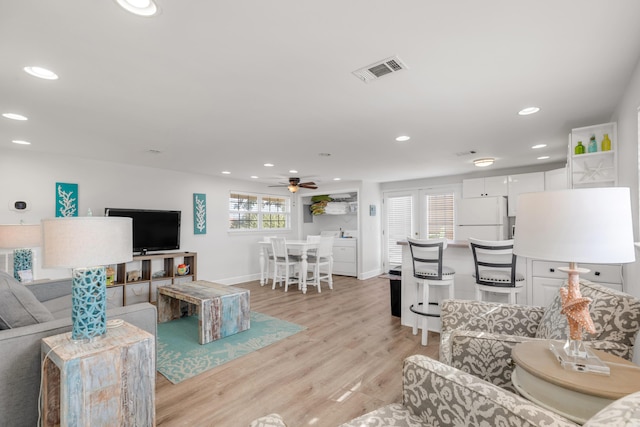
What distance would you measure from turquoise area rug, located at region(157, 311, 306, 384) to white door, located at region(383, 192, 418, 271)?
4152 millimetres

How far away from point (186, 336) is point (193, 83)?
8.85 feet

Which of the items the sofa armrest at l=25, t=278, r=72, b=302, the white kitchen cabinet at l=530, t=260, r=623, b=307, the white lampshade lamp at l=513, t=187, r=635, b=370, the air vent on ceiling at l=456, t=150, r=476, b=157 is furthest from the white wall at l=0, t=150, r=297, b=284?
the white lampshade lamp at l=513, t=187, r=635, b=370

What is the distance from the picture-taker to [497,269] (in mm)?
2990

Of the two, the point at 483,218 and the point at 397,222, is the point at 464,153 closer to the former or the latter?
the point at 483,218

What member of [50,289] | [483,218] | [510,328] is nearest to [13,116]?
[50,289]

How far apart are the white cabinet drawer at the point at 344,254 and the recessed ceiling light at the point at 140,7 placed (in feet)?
20.1

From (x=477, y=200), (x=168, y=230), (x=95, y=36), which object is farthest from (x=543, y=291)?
(x=168, y=230)

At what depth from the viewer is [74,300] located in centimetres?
164

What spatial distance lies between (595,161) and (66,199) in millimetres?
A: 6425

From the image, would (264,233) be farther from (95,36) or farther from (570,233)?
(570,233)

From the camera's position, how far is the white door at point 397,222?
6991 mm

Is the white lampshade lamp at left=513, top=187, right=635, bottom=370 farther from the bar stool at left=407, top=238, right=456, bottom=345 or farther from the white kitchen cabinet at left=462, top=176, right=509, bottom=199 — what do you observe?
the white kitchen cabinet at left=462, top=176, right=509, bottom=199

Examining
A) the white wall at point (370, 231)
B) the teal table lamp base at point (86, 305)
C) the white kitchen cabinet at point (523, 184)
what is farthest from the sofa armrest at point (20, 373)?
the white kitchen cabinet at point (523, 184)

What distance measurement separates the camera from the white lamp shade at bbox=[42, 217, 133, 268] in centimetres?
157
